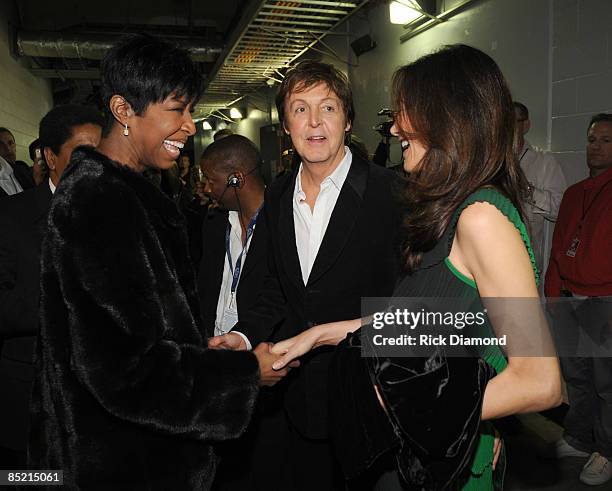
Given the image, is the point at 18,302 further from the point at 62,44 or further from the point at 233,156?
the point at 62,44

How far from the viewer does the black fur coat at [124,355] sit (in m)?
1.16

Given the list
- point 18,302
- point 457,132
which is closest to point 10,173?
point 18,302

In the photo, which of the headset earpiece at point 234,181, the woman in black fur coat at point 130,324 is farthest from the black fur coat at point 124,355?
the headset earpiece at point 234,181

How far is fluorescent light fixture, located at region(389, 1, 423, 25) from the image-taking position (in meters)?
6.21

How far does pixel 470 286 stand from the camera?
1196 mm

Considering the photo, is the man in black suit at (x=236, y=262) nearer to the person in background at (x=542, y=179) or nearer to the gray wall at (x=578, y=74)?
the person in background at (x=542, y=179)

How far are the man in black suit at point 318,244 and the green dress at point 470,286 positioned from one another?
1.90 ft

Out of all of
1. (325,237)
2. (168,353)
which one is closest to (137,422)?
(168,353)

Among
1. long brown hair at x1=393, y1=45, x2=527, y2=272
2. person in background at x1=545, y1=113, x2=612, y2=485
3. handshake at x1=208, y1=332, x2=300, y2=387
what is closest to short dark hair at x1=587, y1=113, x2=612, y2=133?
person in background at x1=545, y1=113, x2=612, y2=485

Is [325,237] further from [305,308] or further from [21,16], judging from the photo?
[21,16]

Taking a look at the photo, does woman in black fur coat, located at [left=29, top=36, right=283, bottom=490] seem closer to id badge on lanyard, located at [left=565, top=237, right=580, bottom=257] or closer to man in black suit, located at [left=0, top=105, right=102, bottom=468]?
man in black suit, located at [left=0, top=105, right=102, bottom=468]

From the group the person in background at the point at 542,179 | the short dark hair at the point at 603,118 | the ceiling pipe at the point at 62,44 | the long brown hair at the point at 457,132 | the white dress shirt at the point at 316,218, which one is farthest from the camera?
the ceiling pipe at the point at 62,44

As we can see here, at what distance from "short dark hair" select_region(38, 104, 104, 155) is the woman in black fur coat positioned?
1105 mm

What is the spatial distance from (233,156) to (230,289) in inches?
30.3
